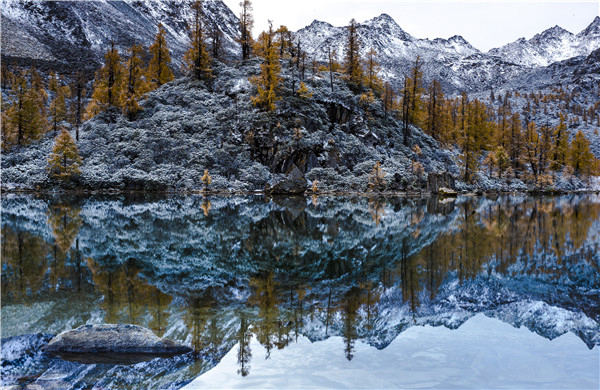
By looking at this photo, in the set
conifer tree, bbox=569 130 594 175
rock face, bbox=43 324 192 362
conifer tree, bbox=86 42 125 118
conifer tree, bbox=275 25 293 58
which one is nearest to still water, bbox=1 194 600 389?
rock face, bbox=43 324 192 362

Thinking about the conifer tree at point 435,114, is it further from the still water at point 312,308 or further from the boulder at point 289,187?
the still water at point 312,308

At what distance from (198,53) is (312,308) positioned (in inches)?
2742

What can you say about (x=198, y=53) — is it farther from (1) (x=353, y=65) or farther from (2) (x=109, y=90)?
(1) (x=353, y=65)

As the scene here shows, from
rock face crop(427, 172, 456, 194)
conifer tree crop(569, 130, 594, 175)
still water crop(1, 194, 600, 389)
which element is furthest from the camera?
conifer tree crop(569, 130, 594, 175)

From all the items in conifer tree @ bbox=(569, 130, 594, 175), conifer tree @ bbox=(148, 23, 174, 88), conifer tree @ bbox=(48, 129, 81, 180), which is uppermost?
conifer tree @ bbox=(148, 23, 174, 88)

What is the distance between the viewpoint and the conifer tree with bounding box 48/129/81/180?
4778 cm

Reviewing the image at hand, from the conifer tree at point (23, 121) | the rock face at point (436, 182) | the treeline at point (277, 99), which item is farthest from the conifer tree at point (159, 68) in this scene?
the rock face at point (436, 182)

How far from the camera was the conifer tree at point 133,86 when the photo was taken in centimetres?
6028

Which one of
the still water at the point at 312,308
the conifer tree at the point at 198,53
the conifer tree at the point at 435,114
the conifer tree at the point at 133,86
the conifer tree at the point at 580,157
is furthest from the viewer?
the conifer tree at the point at 580,157

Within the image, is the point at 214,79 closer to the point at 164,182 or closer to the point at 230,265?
the point at 164,182

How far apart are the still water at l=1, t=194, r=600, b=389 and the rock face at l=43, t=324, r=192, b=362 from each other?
280 mm

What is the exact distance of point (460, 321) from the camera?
738cm

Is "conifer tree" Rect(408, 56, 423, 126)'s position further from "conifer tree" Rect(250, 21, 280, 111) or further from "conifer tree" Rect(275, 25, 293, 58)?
"conifer tree" Rect(250, 21, 280, 111)

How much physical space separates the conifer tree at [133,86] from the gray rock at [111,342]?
198 ft
